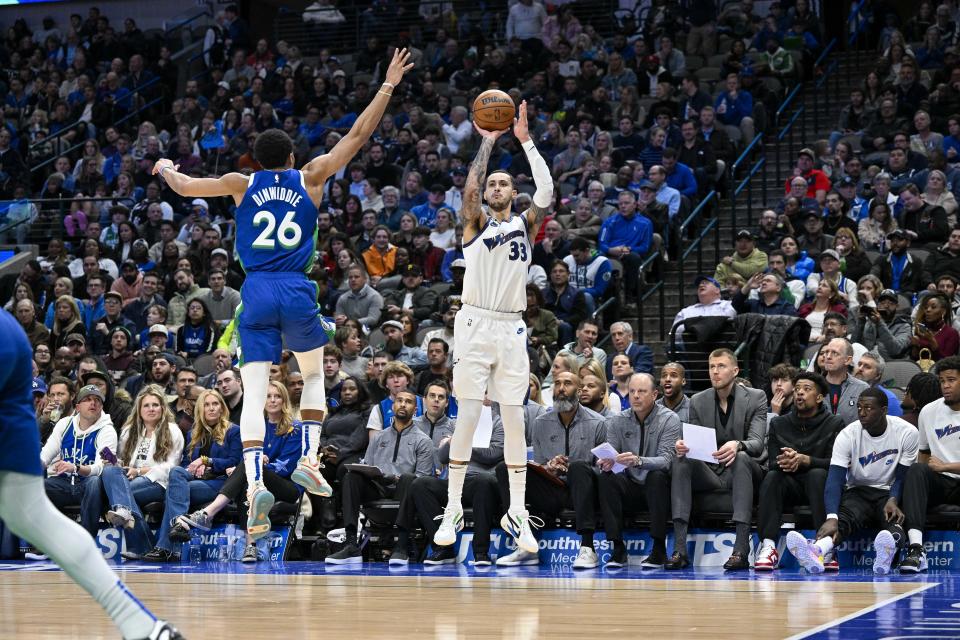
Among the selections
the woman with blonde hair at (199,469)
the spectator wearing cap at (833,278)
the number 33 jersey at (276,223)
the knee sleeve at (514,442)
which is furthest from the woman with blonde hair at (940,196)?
the number 33 jersey at (276,223)

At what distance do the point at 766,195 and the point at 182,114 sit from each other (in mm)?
10846

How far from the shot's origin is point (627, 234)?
16.0m

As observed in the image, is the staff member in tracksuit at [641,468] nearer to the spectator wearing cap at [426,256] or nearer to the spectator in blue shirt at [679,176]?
the spectator wearing cap at [426,256]

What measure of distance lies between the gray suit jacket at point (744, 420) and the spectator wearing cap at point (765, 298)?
115 inches

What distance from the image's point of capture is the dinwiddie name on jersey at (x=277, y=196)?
8141 millimetres

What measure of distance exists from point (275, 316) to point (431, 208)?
34.5 ft

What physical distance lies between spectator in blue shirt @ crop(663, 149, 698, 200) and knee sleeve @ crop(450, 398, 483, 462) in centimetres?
828

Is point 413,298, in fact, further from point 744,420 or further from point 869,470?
point 869,470

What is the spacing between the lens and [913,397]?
10594mm

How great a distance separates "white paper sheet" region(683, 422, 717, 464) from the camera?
32.9 ft

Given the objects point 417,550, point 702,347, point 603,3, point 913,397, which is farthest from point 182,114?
point 913,397

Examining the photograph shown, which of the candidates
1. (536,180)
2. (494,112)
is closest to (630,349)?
(536,180)

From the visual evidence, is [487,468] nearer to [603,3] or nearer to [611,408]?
[611,408]

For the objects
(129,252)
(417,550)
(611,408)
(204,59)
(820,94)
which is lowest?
(417,550)
